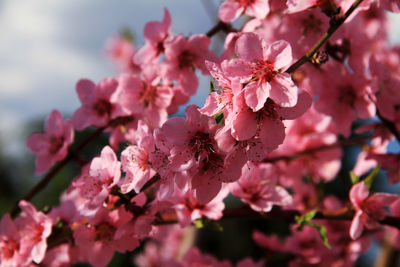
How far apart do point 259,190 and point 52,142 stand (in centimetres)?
78

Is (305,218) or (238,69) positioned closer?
(238,69)

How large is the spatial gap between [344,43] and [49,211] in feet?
3.99

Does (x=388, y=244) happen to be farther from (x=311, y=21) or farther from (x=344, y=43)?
(x=311, y=21)

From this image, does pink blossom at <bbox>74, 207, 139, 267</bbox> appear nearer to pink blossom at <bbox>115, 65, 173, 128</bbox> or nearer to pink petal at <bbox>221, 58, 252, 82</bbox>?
pink blossom at <bbox>115, 65, 173, 128</bbox>

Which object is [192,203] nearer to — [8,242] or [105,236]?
[105,236]

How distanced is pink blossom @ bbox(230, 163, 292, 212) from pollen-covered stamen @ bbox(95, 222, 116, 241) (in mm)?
386

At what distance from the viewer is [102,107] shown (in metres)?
1.30

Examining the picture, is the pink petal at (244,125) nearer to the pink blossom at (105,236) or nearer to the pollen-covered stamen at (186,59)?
the pink blossom at (105,236)

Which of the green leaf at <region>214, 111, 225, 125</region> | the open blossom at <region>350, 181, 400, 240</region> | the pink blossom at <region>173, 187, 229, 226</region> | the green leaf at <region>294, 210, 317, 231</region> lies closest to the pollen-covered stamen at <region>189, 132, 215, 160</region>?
the green leaf at <region>214, 111, 225, 125</region>

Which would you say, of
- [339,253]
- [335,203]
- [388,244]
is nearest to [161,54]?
[335,203]

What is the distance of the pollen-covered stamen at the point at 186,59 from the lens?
1.23 metres

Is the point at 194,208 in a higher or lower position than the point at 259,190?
higher

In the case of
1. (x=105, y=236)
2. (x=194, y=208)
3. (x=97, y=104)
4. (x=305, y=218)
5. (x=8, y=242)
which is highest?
(x=97, y=104)

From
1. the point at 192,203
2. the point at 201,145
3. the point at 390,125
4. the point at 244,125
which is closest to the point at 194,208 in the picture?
the point at 192,203
